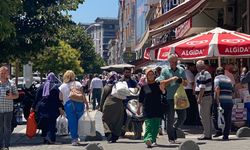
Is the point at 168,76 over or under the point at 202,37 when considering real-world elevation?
under

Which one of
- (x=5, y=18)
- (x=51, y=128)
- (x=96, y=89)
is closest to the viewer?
(x=5, y=18)

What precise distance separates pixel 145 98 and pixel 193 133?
3.57 meters

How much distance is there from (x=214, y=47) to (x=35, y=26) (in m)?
5.29

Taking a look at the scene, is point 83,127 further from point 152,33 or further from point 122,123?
point 152,33

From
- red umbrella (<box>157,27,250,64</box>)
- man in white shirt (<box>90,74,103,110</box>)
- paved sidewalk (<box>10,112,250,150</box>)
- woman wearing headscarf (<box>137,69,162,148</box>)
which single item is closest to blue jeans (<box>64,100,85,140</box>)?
paved sidewalk (<box>10,112,250,150</box>)

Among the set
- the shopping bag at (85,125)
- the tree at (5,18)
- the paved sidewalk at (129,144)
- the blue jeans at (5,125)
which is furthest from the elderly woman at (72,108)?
the tree at (5,18)

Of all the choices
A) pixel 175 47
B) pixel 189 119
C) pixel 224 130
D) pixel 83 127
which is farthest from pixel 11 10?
pixel 189 119

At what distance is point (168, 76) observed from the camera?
12.8 metres

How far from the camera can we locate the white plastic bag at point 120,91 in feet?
45.2

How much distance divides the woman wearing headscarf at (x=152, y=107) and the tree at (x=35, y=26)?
4.93m

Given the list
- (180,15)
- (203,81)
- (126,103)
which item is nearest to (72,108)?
(126,103)

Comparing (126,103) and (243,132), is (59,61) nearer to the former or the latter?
(126,103)

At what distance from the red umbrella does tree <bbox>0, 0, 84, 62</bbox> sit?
341 cm

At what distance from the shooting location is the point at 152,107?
497 inches
